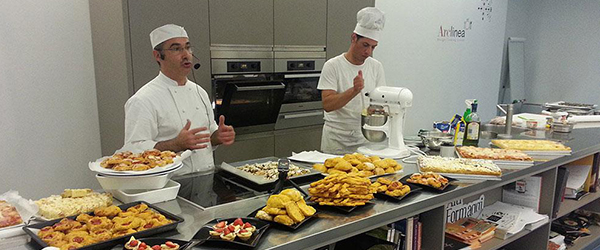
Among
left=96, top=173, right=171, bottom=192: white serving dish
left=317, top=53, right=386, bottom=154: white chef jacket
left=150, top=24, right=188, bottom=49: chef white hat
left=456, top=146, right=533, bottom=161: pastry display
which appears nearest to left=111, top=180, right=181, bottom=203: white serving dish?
left=96, top=173, right=171, bottom=192: white serving dish

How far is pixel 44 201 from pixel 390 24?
4.84 metres

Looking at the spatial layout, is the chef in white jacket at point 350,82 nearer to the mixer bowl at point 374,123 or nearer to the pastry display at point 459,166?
the mixer bowl at point 374,123

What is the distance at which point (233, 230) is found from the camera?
4.52ft

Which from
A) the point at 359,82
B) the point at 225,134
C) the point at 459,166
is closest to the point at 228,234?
the point at 225,134

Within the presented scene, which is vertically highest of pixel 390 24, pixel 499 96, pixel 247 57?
pixel 390 24

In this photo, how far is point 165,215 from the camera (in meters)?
1.50

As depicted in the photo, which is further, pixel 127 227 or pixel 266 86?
pixel 266 86

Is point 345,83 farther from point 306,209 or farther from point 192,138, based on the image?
point 306,209

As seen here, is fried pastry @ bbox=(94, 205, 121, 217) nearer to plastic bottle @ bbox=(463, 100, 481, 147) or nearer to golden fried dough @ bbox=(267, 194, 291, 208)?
golden fried dough @ bbox=(267, 194, 291, 208)

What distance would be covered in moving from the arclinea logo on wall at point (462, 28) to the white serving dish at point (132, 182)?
5.46 m

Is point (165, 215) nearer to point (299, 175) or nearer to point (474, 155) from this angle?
point (299, 175)

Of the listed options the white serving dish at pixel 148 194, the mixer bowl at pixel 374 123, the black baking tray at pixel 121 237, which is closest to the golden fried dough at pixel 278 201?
the black baking tray at pixel 121 237

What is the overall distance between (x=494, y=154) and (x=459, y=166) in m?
0.43

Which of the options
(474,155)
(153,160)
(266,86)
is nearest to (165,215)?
(153,160)
